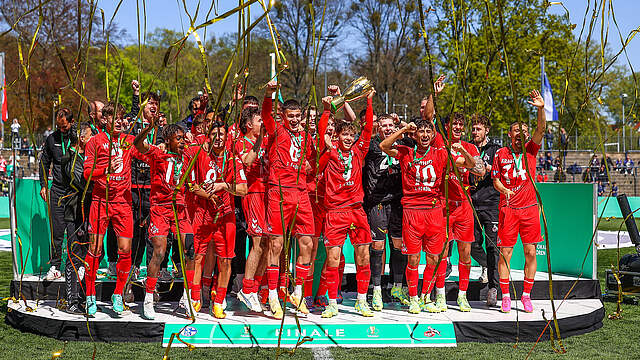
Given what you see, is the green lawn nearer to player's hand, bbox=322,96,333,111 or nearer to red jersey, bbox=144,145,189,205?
→ red jersey, bbox=144,145,189,205

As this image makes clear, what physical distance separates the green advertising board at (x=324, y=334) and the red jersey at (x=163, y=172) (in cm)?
122

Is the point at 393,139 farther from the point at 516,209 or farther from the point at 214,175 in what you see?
Answer: the point at 214,175

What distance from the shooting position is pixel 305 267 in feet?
20.5

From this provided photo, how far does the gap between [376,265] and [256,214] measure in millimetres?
1525

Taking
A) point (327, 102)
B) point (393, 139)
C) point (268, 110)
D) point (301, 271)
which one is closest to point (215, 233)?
point (301, 271)

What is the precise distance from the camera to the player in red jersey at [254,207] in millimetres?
6273

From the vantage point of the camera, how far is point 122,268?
243 inches

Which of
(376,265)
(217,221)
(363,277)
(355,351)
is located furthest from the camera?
(376,265)

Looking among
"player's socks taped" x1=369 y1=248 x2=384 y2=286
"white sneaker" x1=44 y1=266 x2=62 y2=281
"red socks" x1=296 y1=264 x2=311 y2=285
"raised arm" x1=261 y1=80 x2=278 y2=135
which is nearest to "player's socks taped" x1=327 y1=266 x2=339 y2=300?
"red socks" x1=296 y1=264 x2=311 y2=285

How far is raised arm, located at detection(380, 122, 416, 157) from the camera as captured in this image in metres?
6.05

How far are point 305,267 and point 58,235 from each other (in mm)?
2952

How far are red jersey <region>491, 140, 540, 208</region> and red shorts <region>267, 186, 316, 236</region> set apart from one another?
201 cm

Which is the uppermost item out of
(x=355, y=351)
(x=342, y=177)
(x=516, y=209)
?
(x=342, y=177)

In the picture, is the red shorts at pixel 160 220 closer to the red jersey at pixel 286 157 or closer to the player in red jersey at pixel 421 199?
the red jersey at pixel 286 157
